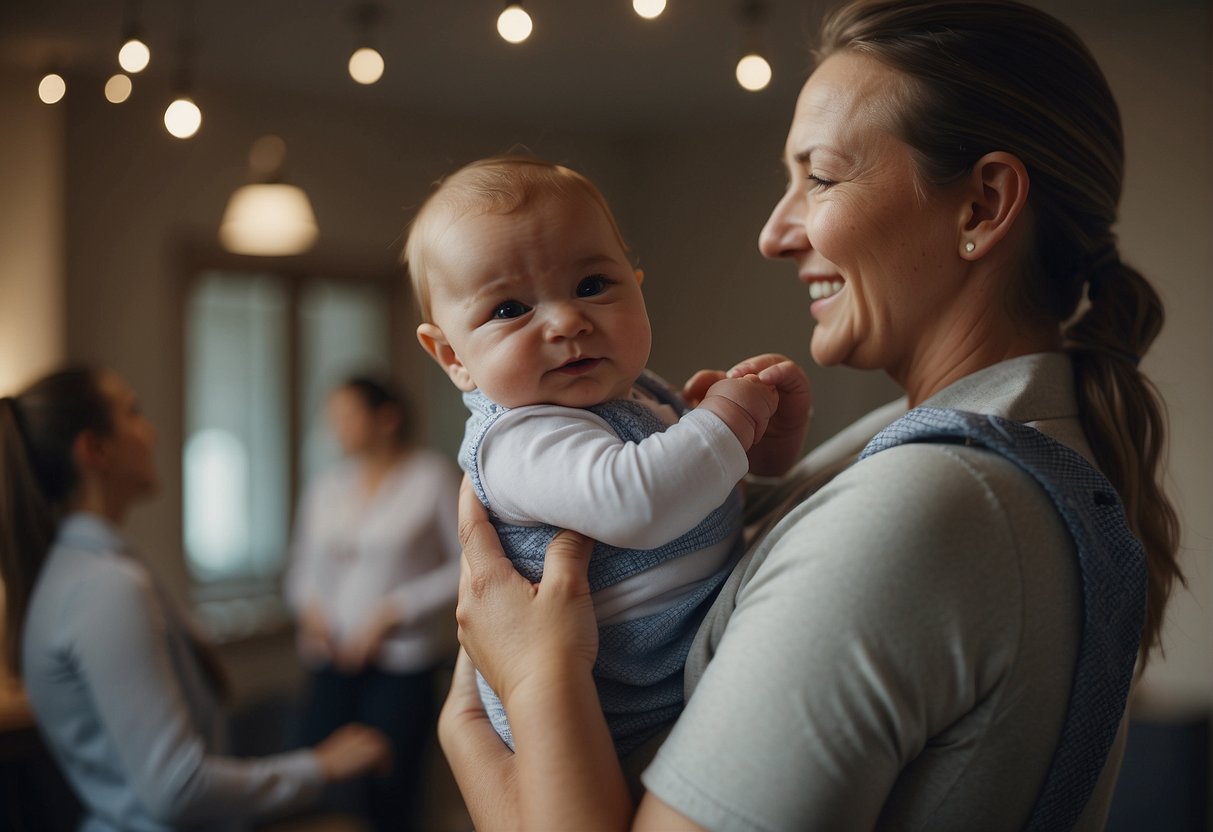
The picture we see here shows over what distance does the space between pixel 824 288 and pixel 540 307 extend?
34 centimetres

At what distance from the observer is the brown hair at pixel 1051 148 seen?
962mm

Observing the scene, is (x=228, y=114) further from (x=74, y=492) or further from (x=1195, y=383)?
(x=1195, y=383)

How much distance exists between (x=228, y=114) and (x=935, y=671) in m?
4.79

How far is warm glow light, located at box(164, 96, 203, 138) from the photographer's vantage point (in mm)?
1688

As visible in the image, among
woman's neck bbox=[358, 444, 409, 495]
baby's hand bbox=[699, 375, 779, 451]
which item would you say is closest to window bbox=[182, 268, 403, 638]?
woman's neck bbox=[358, 444, 409, 495]

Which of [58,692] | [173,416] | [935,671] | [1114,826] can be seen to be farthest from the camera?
[173,416]

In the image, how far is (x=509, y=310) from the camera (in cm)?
100

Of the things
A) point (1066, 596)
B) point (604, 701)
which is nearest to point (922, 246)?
point (1066, 596)

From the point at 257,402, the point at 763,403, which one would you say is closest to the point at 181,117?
the point at 763,403

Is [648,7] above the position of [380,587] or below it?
above

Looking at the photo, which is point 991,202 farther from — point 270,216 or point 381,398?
point 270,216

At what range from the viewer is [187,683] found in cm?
207

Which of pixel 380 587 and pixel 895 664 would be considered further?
pixel 380 587

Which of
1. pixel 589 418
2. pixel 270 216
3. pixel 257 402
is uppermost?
pixel 589 418
